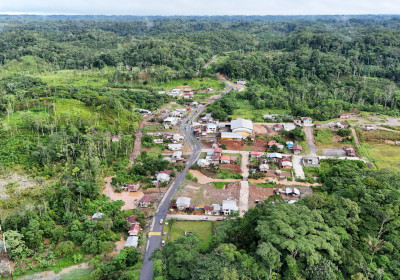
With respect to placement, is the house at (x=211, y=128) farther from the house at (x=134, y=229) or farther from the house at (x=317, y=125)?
the house at (x=134, y=229)

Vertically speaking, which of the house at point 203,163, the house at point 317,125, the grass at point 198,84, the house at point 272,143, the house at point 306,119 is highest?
the grass at point 198,84

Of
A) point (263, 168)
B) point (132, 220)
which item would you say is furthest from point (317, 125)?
point (132, 220)

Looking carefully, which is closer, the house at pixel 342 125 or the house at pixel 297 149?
the house at pixel 297 149

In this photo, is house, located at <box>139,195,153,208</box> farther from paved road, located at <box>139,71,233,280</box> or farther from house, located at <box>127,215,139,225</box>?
house, located at <box>127,215,139,225</box>

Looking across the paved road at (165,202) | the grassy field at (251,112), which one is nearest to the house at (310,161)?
the paved road at (165,202)

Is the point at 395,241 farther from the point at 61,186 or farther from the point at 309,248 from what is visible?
the point at 61,186

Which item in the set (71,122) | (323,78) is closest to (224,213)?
(71,122)
